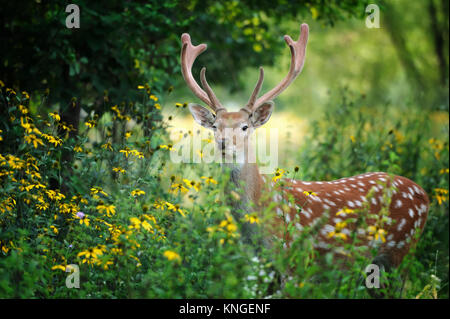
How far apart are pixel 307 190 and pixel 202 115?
121 centimetres

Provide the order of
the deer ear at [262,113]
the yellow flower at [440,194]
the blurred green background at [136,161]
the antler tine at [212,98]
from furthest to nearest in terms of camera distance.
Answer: the yellow flower at [440,194] → the deer ear at [262,113] → the antler tine at [212,98] → the blurred green background at [136,161]

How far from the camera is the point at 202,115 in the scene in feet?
16.0

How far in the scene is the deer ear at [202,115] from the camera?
4.84m

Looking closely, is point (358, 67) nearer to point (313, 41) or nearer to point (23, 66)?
point (313, 41)

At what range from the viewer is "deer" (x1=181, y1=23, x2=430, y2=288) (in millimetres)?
4344

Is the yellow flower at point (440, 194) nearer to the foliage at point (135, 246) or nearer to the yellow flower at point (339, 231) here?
the foliage at point (135, 246)

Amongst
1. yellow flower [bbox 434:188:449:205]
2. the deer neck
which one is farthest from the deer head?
yellow flower [bbox 434:188:449:205]

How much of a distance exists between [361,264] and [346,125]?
390 centimetres

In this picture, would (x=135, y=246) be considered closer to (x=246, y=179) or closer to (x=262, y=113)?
(x=246, y=179)

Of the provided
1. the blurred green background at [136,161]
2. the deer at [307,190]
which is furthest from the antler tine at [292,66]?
the blurred green background at [136,161]

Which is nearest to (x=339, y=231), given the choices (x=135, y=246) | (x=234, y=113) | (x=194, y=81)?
(x=135, y=246)

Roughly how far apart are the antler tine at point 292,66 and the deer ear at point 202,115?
0.46m

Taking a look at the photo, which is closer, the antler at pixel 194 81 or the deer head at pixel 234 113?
the deer head at pixel 234 113
